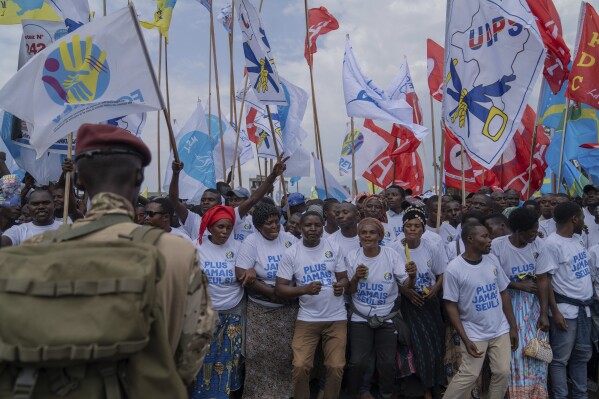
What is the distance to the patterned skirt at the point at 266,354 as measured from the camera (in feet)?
17.3

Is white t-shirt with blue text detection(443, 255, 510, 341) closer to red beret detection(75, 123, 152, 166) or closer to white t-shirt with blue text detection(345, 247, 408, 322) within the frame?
white t-shirt with blue text detection(345, 247, 408, 322)

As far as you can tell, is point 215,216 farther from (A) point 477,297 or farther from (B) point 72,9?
(B) point 72,9

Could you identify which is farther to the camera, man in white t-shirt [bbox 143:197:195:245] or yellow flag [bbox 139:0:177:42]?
yellow flag [bbox 139:0:177:42]

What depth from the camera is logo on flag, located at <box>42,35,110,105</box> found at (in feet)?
14.4

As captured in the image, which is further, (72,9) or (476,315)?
(72,9)

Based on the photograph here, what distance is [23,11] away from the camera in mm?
6742

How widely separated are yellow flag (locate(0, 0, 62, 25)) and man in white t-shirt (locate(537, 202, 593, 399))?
6.38 m

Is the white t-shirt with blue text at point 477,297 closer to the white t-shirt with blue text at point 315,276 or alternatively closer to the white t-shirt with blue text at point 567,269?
the white t-shirt with blue text at point 567,269

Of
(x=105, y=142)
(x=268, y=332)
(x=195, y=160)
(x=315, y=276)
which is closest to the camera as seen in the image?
(x=105, y=142)

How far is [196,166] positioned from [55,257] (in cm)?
815

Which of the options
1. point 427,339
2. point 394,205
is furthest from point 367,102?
point 427,339

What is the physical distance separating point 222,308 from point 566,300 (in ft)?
11.1

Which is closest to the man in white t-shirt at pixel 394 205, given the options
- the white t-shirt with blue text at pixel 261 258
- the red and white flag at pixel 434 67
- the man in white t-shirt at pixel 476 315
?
the man in white t-shirt at pixel 476 315

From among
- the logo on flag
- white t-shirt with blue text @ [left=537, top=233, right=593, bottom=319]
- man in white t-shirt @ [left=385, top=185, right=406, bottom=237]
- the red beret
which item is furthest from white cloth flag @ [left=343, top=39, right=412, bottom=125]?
the red beret
